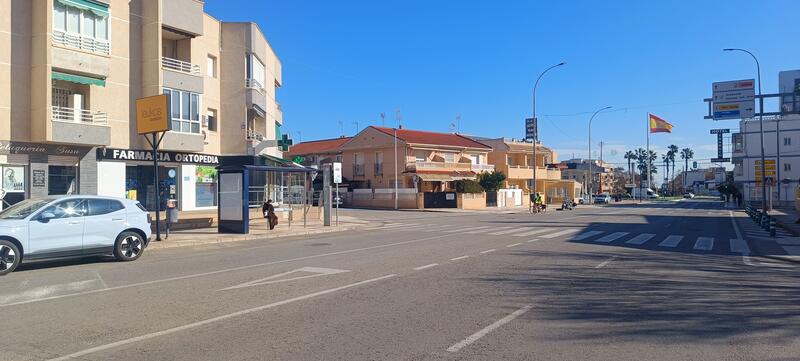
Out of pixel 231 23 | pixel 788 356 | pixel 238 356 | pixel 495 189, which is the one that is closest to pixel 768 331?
pixel 788 356

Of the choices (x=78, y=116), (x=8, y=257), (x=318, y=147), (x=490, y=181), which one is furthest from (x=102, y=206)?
(x=318, y=147)

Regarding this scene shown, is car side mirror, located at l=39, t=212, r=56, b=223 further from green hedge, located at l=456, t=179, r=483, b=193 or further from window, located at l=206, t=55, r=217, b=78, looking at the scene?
green hedge, located at l=456, t=179, r=483, b=193

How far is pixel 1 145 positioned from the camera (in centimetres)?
2167

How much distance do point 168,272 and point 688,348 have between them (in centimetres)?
986

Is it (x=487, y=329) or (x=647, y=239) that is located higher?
(x=487, y=329)

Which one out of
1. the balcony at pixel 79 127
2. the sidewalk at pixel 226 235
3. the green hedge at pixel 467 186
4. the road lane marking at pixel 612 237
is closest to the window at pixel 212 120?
the sidewalk at pixel 226 235

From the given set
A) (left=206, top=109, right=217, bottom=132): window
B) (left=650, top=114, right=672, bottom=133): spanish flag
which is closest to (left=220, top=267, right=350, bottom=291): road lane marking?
(left=206, top=109, right=217, bottom=132): window

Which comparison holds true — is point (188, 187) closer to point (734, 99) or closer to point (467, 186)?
point (734, 99)

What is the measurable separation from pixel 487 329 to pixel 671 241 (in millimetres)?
15513

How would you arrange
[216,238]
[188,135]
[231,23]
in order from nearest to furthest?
1. [216,238]
2. [188,135]
3. [231,23]

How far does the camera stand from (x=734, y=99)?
1396 inches

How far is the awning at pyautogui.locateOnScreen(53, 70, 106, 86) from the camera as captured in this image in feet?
74.5

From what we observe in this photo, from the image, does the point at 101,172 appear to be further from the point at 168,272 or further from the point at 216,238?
the point at 168,272

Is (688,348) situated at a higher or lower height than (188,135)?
lower
